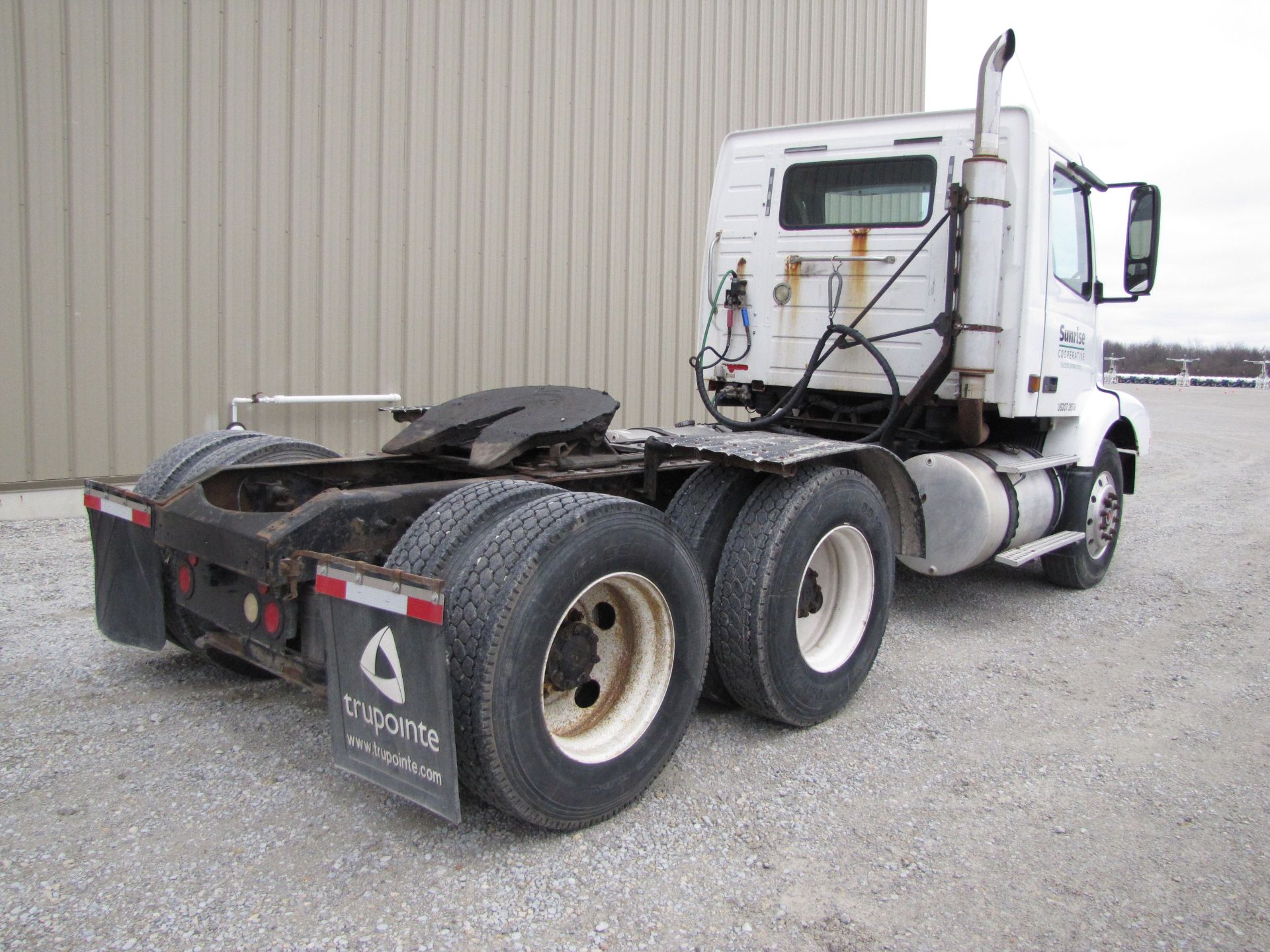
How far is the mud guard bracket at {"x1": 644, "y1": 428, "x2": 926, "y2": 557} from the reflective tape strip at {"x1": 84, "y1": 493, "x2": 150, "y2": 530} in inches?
77.2

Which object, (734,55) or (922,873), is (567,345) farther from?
(922,873)

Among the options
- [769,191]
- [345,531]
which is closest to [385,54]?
[769,191]

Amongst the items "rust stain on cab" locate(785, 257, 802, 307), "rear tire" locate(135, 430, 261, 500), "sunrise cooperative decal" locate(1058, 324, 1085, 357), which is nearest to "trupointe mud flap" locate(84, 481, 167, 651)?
"rear tire" locate(135, 430, 261, 500)

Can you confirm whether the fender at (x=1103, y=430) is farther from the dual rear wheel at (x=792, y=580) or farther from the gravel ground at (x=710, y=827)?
the dual rear wheel at (x=792, y=580)

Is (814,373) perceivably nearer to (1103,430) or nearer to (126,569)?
(1103,430)

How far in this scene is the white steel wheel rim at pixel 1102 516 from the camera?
654 centimetres

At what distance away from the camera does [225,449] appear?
172 inches

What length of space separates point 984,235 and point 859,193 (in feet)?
3.02

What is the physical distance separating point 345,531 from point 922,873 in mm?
2095

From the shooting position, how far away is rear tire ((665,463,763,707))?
3.90m

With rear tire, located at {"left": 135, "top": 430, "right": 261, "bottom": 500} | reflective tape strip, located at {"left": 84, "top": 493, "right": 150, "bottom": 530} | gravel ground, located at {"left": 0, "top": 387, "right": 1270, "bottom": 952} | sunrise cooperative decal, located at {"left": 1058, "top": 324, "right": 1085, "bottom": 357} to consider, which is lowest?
gravel ground, located at {"left": 0, "top": 387, "right": 1270, "bottom": 952}

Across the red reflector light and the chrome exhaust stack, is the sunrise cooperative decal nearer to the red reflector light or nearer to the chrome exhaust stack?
the chrome exhaust stack

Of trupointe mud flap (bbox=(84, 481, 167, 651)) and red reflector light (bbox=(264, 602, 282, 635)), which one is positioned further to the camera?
trupointe mud flap (bbox=(84, 481, 167, 651))

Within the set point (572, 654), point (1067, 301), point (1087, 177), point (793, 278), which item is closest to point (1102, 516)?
point (1067, 301)
